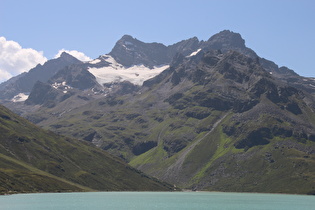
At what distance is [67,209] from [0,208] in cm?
2767

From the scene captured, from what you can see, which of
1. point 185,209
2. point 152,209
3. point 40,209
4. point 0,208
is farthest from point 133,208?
point 0,208

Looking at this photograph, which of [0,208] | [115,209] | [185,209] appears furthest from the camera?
[185,209]

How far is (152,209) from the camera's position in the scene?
186875mm

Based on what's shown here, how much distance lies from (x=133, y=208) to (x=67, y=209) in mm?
33684

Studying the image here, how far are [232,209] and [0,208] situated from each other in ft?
354

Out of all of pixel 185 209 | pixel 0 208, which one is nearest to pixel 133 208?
pixel 185 209

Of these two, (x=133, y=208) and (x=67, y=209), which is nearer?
(x=67, y=209)

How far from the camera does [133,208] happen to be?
19288cm

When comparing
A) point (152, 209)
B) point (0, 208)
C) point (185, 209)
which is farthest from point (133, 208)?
point (0, 208)

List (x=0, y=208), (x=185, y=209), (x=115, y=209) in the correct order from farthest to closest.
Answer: (x=185, y=209), (x=115, y=209), (x=0, y=208)

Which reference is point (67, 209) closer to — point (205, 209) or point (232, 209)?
point (205, 209)

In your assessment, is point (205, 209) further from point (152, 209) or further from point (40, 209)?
point (40, 209)

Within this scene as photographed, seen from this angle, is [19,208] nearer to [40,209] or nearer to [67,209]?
[40,209]

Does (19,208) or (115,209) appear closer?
(19,208)
